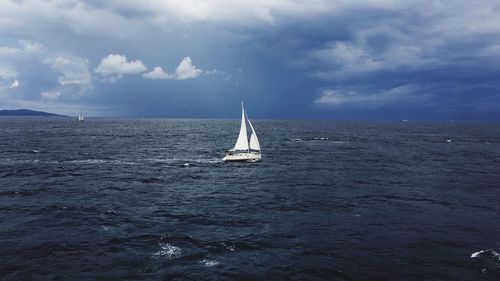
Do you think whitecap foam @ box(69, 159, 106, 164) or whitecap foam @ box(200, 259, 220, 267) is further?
whitecap foam @ box(69, 159, 106, 164)

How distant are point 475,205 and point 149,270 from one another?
43.2 m

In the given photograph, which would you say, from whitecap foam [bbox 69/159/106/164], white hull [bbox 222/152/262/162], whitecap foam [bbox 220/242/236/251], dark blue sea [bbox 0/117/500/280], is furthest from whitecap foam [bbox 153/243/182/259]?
whitecap foam [bbox 69/159/106/164]

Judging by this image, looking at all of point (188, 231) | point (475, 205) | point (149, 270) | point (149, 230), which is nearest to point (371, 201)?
point (475, 205)

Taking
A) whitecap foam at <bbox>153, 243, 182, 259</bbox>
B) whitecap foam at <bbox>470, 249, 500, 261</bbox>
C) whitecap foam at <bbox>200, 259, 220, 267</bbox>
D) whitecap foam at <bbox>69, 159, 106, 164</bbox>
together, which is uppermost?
whitecap foam at <bbox>69, 159, 106, 164</bbox>

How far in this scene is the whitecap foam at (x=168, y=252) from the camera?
109 ft

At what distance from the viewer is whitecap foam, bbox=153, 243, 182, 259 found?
3319cm

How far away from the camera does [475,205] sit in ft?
169

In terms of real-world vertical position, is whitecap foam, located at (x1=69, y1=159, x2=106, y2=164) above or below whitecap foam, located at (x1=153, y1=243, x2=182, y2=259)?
above

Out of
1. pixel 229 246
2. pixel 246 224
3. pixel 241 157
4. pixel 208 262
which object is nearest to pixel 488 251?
pixel 246 224

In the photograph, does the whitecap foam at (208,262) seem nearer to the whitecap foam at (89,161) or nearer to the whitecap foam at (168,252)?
the whitecap foam at (168,252)

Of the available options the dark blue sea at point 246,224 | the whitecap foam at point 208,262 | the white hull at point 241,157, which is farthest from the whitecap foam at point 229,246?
the white hull at point 241,157

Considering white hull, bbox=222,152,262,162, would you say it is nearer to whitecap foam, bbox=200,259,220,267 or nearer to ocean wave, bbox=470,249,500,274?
whitecap foam, bbox=200,259,220,267

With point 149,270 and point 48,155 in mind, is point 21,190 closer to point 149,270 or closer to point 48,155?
point 149,270

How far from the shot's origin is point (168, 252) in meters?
34.0
